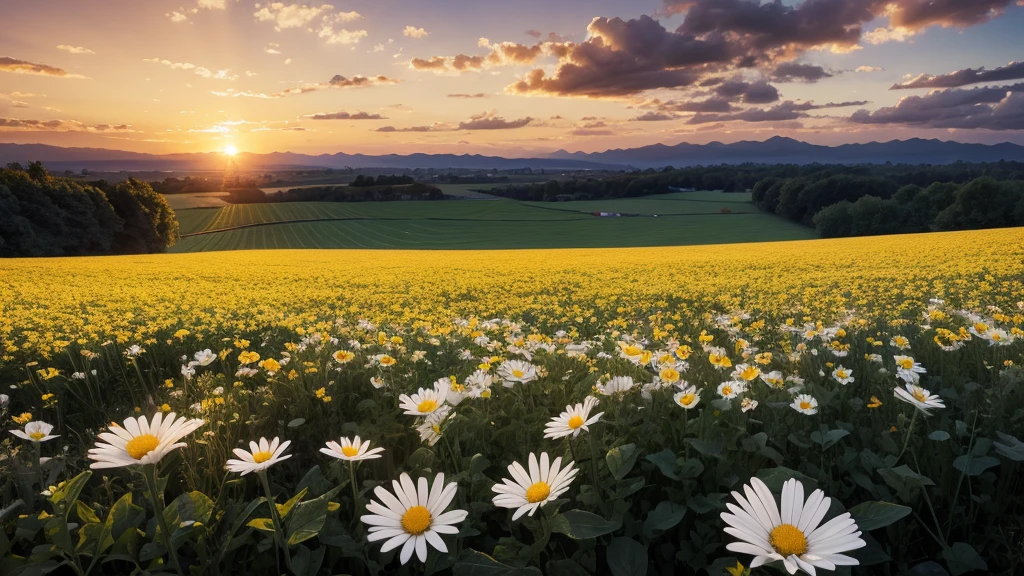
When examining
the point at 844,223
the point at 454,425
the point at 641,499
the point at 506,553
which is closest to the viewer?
the point at 506,553

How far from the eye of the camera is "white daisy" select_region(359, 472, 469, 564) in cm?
142

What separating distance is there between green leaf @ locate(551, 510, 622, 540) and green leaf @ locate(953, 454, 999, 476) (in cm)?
144

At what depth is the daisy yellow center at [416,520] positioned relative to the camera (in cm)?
148

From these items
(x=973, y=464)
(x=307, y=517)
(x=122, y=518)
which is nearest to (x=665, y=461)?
(x=973, y=464)

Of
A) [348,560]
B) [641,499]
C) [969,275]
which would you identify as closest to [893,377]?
[641,499]

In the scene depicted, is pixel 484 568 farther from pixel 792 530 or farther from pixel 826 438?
pixel 826 438

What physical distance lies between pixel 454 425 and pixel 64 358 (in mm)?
5963

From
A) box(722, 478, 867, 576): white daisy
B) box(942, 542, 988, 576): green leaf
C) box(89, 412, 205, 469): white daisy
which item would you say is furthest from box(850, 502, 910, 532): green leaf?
box(89, 412, 205, 469): white daisy

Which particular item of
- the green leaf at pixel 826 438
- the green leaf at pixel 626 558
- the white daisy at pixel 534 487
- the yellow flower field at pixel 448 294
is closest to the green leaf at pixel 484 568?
the white daisy at pixel 534 487

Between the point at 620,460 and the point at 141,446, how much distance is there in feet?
4.90

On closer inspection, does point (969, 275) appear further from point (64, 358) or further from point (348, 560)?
point (64, 358)

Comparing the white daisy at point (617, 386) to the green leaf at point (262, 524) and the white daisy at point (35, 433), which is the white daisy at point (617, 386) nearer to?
the green leaf at point (262, 524)

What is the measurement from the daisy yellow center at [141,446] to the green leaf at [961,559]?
248 centimetres

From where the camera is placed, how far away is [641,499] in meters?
2.14
